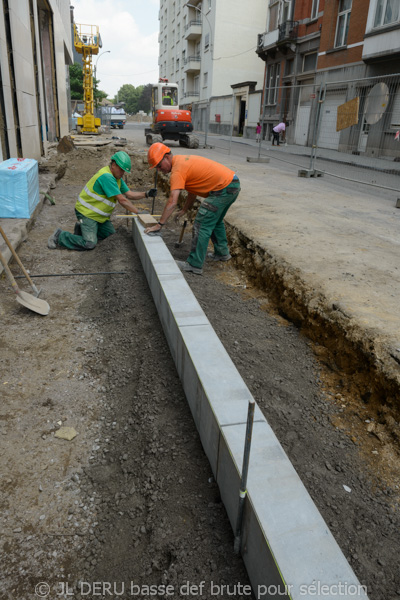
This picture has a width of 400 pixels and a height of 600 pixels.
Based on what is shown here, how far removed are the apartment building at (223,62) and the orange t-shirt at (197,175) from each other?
2892 centimetres

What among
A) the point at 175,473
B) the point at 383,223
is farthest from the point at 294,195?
the point at 175,473

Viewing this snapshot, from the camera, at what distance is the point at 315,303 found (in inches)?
149

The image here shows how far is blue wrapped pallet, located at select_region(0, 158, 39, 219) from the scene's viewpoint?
6652 mm

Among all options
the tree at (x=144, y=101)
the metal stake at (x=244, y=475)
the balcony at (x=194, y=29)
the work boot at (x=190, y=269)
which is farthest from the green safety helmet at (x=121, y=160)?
the tree at (x=144, y=101)

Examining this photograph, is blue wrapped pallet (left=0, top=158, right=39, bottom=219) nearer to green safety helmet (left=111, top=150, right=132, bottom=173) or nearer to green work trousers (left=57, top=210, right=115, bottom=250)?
green work trousers (left=57, top=210, right=115, bottom=250)

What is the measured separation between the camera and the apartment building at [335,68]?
10.0m

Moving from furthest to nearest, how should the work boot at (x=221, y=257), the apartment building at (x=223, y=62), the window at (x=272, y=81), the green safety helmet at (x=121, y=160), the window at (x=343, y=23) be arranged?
the apartment building at (x=223, y=62), the window at (x=272, y=81), the window at (x=343, y=23), the work boot at (x=221, y=257), the green safety helmet at (x=121, y=160)

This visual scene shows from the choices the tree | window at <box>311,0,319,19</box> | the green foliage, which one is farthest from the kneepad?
the tree

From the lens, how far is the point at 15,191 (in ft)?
22.2

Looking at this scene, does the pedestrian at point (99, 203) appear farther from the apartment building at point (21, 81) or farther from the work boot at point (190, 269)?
the apartment building at point (21, 81)

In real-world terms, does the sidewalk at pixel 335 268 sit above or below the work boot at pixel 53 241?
above

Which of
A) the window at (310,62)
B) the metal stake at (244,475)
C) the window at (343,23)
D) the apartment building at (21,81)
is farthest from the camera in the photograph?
the window at (310,62)

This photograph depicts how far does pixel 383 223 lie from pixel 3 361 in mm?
5673

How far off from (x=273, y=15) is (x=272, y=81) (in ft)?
12.9
